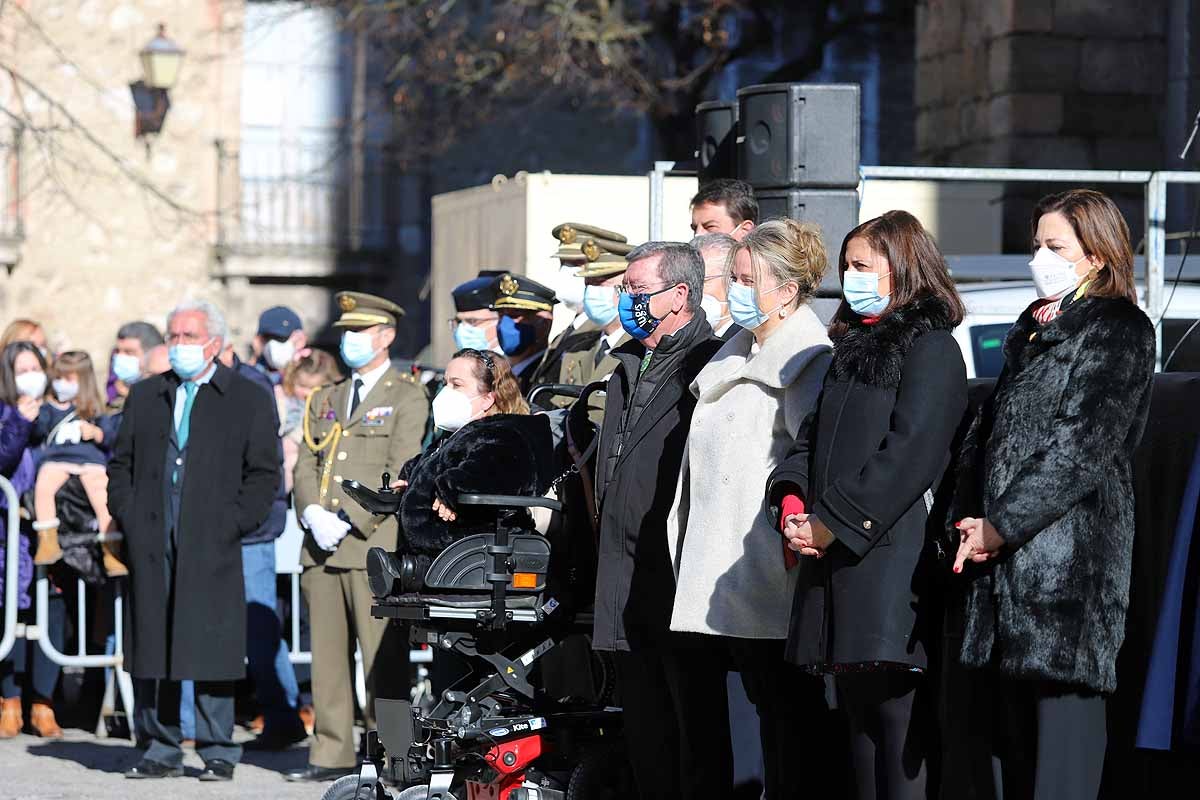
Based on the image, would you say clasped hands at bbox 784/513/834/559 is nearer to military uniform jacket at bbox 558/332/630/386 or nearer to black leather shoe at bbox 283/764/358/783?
military uniform jacket at bbox 558/332/630/386

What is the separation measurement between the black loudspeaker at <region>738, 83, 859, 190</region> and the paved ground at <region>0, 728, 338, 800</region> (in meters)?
3.09

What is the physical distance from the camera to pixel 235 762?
30.2ft

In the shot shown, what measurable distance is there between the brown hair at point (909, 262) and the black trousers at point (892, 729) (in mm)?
948

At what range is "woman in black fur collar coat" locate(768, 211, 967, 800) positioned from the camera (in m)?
5.54

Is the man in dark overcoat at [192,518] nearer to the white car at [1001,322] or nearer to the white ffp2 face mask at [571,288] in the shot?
the white ffp2 face mask at [571,288]

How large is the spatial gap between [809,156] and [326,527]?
2.47 meters

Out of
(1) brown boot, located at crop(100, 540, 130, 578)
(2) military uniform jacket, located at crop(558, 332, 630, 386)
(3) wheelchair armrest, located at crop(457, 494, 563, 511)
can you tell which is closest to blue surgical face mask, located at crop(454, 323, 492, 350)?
(2) military uniform jacket, located at crop(558, 332, 630, 386)

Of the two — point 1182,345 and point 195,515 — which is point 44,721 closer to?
point 195,515

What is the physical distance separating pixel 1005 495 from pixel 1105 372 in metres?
0.37

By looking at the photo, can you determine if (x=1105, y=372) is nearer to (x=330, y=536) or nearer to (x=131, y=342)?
(x=330, y=536)

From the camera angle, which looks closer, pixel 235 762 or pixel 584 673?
pixel 584 673

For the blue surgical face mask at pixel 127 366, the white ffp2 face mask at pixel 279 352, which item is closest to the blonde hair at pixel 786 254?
the white ffp2 face mask at pixel 279 352

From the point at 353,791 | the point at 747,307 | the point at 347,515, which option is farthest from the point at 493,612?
the point at 347,515

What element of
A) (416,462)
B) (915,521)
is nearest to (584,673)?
(416,462)
